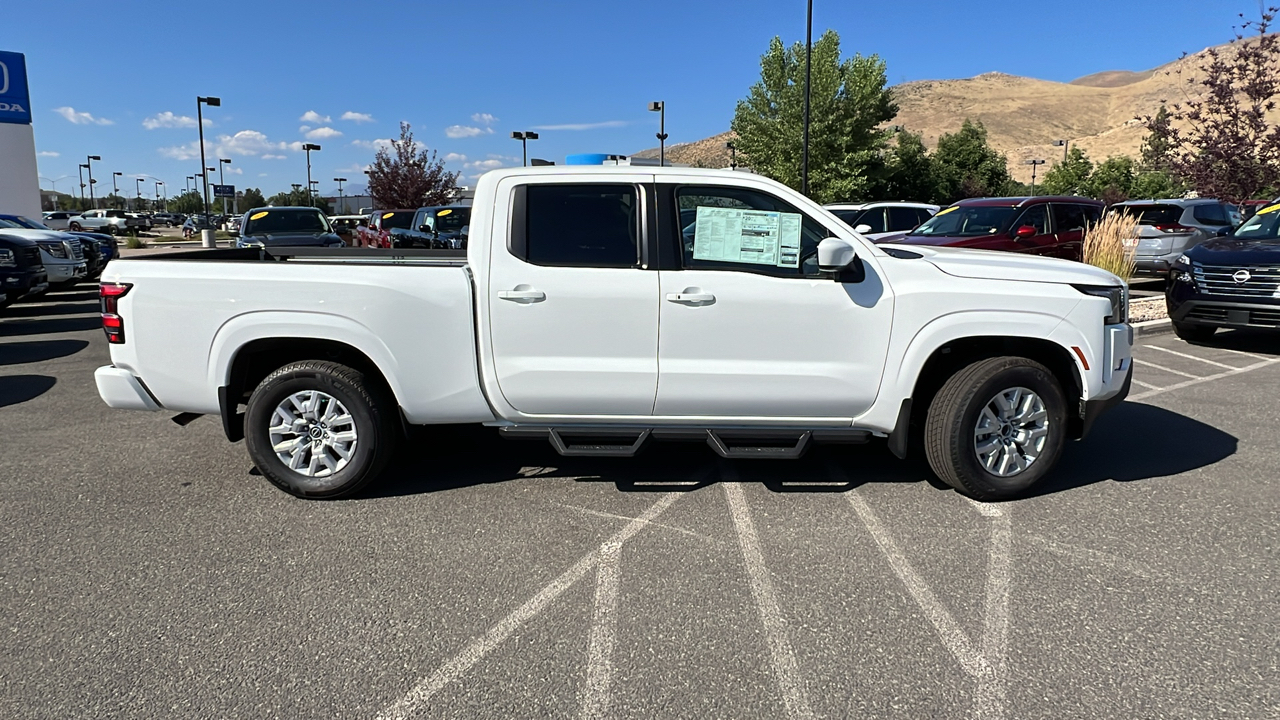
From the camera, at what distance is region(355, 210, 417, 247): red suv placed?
1953 centimetres

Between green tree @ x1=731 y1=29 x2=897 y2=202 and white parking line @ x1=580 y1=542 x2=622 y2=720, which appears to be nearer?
white parking line @ x1=580 y1=542 x2=622 y2=720

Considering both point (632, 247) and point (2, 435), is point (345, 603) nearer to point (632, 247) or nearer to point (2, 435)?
point (632, 247)

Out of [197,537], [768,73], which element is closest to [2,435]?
[197,537]

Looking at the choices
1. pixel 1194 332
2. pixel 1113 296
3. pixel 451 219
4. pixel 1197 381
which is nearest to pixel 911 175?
pixel 451 219

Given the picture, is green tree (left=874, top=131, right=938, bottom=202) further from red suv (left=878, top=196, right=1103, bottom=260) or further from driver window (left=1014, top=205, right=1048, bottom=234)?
driver window (left=1014, top=205, right=1048, bottom=234)

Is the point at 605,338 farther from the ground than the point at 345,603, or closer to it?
farther from the ground

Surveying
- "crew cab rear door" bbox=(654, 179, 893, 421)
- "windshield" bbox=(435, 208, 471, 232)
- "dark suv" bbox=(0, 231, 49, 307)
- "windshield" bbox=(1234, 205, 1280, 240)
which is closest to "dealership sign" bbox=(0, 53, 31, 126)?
"windshield" bbox=(435, 208, 471, 232)

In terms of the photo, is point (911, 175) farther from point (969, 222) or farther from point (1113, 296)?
point (1113, 296)

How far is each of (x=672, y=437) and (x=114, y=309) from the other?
10.4 ft

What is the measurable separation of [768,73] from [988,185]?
24.4m

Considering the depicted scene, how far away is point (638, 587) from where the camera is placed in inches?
140

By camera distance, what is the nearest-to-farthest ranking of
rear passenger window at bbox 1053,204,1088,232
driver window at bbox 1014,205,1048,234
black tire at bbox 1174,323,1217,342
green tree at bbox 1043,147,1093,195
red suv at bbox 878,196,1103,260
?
black tire at bbox 1174,323,1217,342
red suv at bbox 878,196,1103,260
driver window at bbox 1014,205,1048,234
rear passenger window at bbox 1053,204,1088,232
green tree at bbox 1043,147,1093,195

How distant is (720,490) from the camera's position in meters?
4.75

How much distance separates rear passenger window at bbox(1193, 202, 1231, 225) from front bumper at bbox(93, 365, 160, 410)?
16475 millimetres
